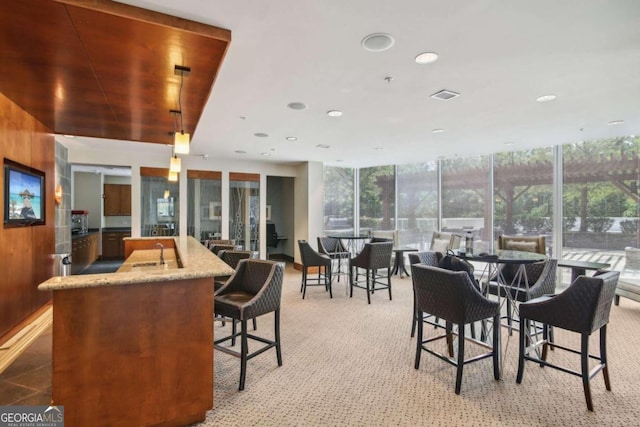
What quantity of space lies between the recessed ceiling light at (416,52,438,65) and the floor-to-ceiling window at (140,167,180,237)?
5.98 metres

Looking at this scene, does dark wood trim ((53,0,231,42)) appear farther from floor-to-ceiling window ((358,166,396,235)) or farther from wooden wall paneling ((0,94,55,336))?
floor-to-ceiling window ((358,166,396,235))

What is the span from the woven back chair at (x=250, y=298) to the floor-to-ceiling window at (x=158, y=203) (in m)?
4.65

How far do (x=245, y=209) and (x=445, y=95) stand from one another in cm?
552

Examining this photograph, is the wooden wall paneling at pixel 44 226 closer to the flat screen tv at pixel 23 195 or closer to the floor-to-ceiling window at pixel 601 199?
the flat screen tv at pixel 23 195

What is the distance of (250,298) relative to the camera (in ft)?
9.29

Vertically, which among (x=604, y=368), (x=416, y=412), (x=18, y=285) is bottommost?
(x=416, y=412)

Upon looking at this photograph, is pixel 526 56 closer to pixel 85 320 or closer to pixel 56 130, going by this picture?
pixel 85 320

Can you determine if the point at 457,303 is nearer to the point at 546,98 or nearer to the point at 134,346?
the point at 134,346

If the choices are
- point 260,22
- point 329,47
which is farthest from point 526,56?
point 260,22

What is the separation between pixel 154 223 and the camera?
690 cm

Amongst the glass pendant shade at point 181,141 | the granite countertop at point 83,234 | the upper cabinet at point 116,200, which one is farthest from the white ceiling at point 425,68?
the upper cabinet at point 116,200

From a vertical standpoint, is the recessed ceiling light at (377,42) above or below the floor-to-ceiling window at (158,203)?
above

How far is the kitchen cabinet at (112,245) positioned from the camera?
902 centimetres

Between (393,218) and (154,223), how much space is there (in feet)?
18.0
